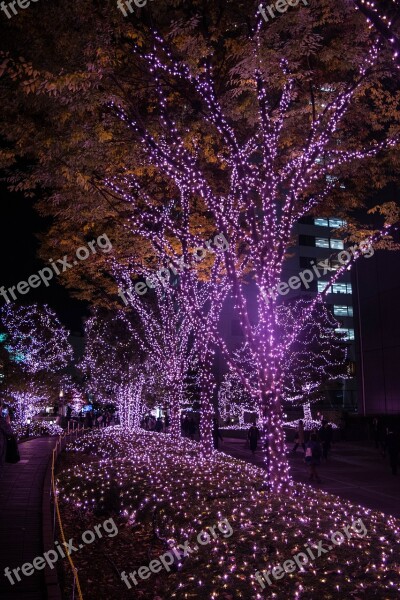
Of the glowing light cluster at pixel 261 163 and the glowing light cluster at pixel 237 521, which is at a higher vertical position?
the glowing light cluster at pixel 261 163

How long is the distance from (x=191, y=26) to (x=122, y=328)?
83.9 ft

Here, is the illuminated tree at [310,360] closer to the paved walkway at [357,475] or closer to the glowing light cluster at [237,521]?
the paved walkway at [357,475]

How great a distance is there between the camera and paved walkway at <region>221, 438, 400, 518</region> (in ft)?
42.0

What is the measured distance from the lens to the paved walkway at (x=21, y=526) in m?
5.89

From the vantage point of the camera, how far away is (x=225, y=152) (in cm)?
1114

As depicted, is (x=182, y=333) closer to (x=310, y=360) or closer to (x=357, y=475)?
(x=357, y=475)

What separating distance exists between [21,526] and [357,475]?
1160 centimetres

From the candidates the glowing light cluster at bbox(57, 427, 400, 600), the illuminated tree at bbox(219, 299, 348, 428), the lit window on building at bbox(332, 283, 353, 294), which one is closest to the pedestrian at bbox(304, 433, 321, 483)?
the glowing light cluster at bbox(57, 427, 400, 600)

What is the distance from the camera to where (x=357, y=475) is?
17.2 meters

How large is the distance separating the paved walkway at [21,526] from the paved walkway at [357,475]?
6814 millimetres

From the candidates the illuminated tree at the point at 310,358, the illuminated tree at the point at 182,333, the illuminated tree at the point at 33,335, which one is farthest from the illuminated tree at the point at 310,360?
the illuminated tree at the point at 33,335

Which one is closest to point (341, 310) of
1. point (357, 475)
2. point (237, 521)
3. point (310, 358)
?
point (310, 358)

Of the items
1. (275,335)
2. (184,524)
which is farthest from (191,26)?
(184,524)

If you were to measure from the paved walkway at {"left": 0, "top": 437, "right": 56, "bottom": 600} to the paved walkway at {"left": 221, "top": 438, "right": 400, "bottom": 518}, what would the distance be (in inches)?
268
